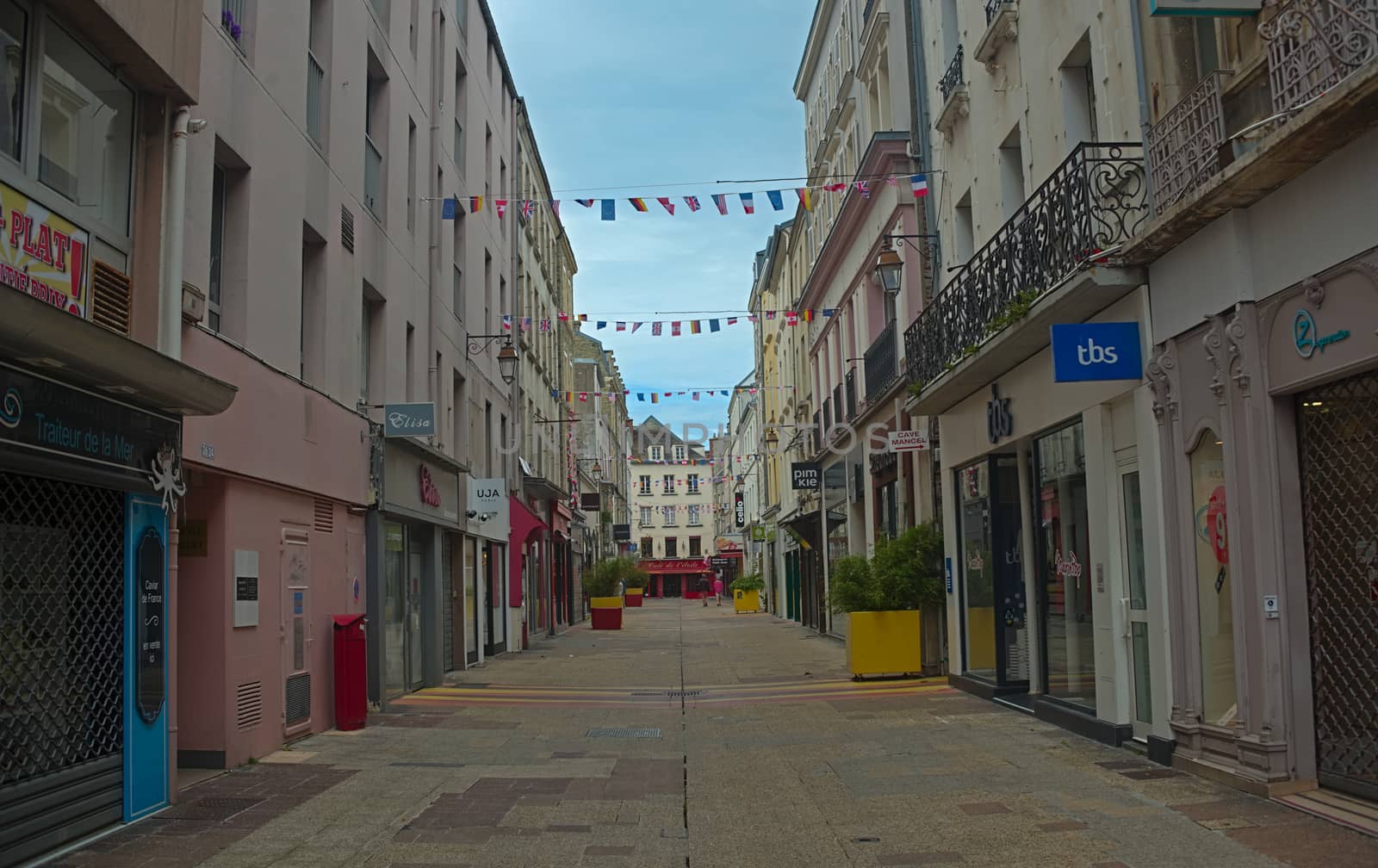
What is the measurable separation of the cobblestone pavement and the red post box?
46 cm

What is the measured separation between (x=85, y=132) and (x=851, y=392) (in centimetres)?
1755

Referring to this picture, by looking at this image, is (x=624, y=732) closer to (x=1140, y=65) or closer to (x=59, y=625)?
(x=59, y=625)

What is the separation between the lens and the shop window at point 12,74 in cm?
657

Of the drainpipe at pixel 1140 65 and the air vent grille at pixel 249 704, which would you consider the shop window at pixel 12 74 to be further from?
the drainpipe at pixel 1140 65

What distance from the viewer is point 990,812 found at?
7.46 meters

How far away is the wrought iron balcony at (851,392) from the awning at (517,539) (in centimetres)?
740

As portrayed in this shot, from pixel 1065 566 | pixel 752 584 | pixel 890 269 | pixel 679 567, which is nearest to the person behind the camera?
pixel 1065 566

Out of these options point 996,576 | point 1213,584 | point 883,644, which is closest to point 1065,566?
point 996,576

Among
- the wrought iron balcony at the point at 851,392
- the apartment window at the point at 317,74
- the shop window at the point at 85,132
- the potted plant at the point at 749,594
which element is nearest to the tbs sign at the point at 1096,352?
the shop window at the point at 85,132

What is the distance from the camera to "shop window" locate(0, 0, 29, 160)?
6.57 metres

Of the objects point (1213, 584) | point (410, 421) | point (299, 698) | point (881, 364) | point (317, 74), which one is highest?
point (317, 74)

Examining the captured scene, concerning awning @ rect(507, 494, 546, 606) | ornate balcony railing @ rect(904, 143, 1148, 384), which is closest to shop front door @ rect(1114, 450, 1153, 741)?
ornate balcony railing @ rect(904, 143, 1148, 384)

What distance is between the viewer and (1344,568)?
7059mm

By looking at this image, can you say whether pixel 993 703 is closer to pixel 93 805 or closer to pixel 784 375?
pixel 93 805
